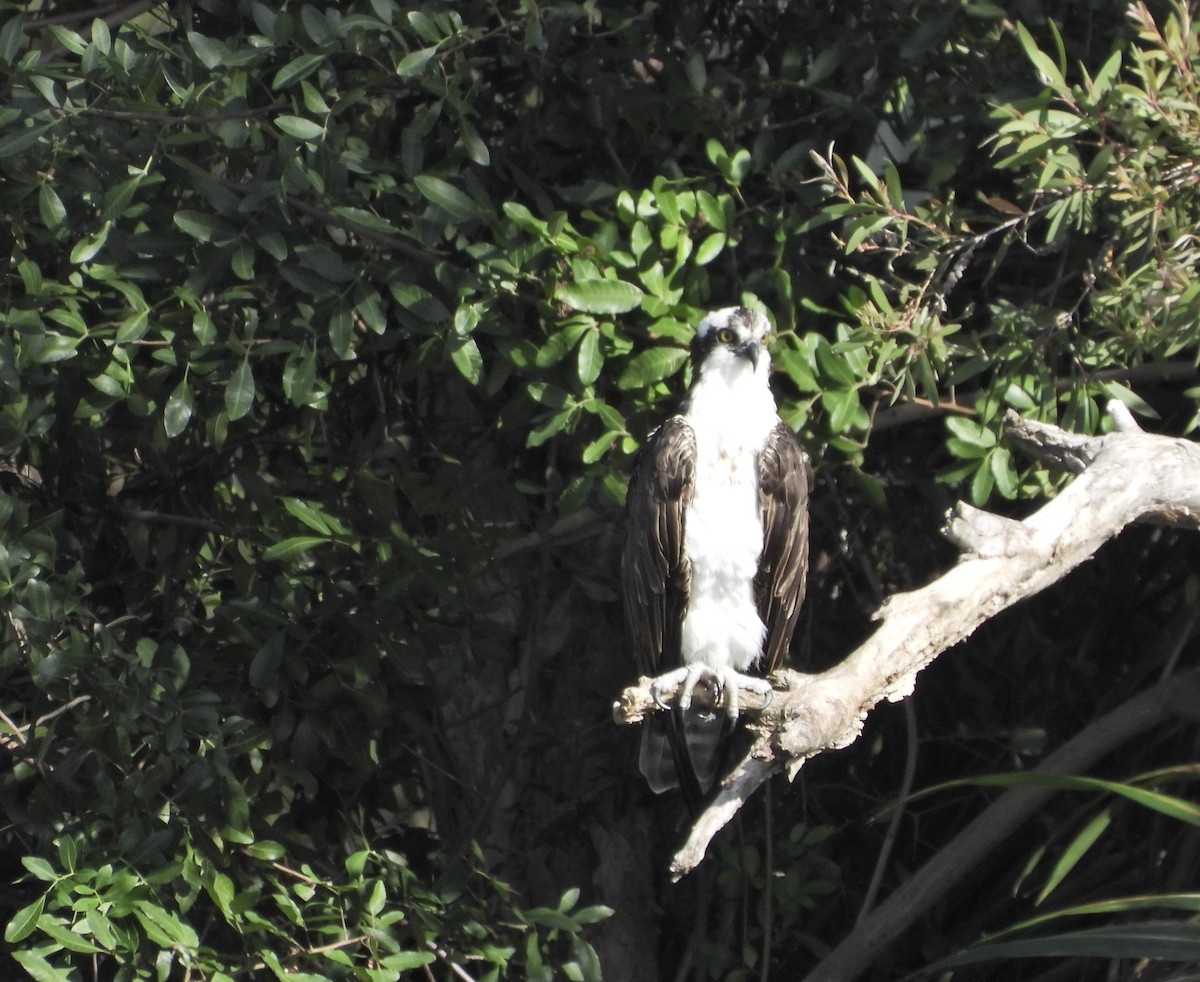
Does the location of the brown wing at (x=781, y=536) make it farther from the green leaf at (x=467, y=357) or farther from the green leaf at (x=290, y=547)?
the green leaf at (x=290, y=547)

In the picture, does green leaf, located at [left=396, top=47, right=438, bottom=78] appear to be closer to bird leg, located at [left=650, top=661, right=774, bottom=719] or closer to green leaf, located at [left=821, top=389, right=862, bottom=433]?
green leaf, located at [left=821, top=389, right=862, bottom=433]

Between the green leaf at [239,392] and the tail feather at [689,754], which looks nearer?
the green leaf at [239,392]

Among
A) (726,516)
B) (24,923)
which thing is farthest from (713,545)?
(24,923)

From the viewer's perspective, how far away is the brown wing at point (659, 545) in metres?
2.95

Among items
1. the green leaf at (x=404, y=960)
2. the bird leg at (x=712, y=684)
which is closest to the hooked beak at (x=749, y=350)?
the bird leg at (x=712, y=684)

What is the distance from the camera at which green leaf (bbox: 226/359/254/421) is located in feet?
8.87

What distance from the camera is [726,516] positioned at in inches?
119

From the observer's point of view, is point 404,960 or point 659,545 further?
point 659,545

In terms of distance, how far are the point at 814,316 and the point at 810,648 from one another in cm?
93

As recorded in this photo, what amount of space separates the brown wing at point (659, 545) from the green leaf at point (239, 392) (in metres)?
0.84

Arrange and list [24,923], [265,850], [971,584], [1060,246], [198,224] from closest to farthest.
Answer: [971,584] < [24,923] < [198,224] < [265,850] < [1060,246]

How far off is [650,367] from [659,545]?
0.38 metres

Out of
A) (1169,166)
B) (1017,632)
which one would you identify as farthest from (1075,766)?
(1169,166)

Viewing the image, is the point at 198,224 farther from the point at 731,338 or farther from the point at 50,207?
the point at 731,338
